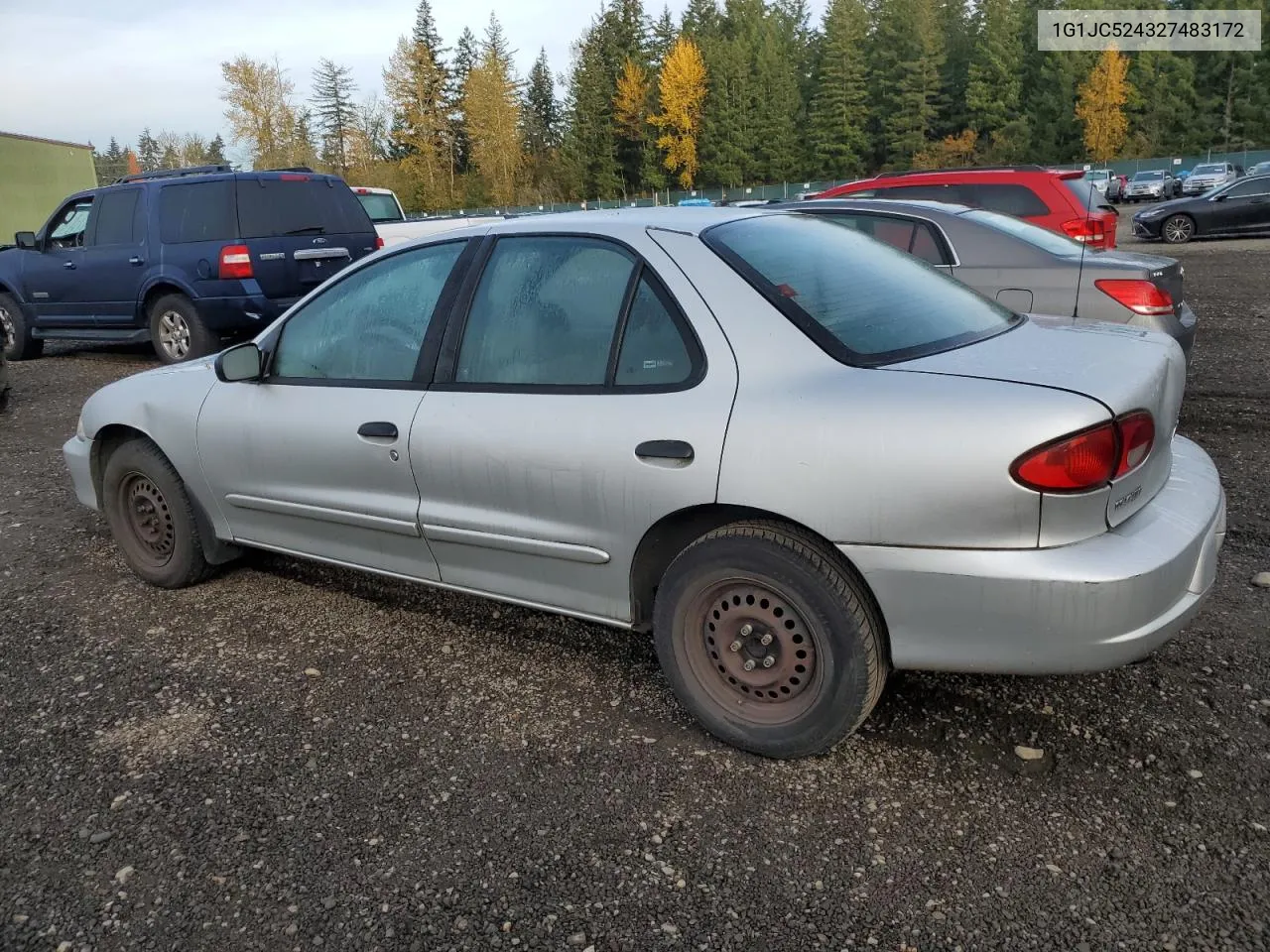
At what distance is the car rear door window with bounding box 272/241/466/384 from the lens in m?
3.62

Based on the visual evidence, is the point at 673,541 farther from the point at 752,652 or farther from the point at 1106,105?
the point at 1106,105

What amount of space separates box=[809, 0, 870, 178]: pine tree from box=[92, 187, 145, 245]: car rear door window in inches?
2787

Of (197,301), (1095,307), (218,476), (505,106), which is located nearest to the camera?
(218,476)

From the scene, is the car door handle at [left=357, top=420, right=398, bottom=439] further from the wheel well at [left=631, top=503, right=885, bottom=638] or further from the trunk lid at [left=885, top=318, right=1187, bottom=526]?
the trunk lid at [left=885, top=318, right=1187, bottom=526]

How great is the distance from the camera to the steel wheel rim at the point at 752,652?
2.79 m

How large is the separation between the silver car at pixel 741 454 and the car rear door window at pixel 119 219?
7.26 meters

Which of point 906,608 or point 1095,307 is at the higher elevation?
point 1095,307

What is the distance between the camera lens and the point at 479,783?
2893mm

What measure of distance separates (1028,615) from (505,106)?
66.3 metres

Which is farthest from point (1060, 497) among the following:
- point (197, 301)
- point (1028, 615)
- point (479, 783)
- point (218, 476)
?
point (197, 301)

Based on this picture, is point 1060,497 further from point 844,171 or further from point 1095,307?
point 844,171

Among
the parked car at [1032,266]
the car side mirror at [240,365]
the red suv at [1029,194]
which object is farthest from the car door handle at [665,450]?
the red suv at [1029,194]

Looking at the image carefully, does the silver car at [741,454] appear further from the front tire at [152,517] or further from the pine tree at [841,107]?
the pine tree at [841,107]

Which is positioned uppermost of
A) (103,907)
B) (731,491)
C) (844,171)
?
(844,171)
